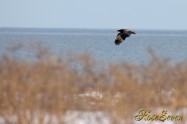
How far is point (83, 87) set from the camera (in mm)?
11453

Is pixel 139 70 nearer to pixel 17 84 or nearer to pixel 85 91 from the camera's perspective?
pixel 85 91

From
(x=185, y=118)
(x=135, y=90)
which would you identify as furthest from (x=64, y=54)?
(x=185, y=118)

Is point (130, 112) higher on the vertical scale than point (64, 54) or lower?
lower

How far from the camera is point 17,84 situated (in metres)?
11.4

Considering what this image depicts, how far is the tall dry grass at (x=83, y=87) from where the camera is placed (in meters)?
11.2

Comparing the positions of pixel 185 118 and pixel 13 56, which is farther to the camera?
pixel 13 56

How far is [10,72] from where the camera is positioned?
11484 mm

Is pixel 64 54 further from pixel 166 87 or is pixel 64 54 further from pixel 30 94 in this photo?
pixel 166 87

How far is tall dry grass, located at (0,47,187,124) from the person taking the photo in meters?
11.2

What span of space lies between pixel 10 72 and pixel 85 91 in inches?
46.1

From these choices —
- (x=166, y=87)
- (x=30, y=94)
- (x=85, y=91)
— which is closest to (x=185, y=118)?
(x=166, y=87)

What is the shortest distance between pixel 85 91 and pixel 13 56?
4.74 ft

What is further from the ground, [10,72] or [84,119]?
[10,72]

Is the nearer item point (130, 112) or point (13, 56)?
point (130, 112)
